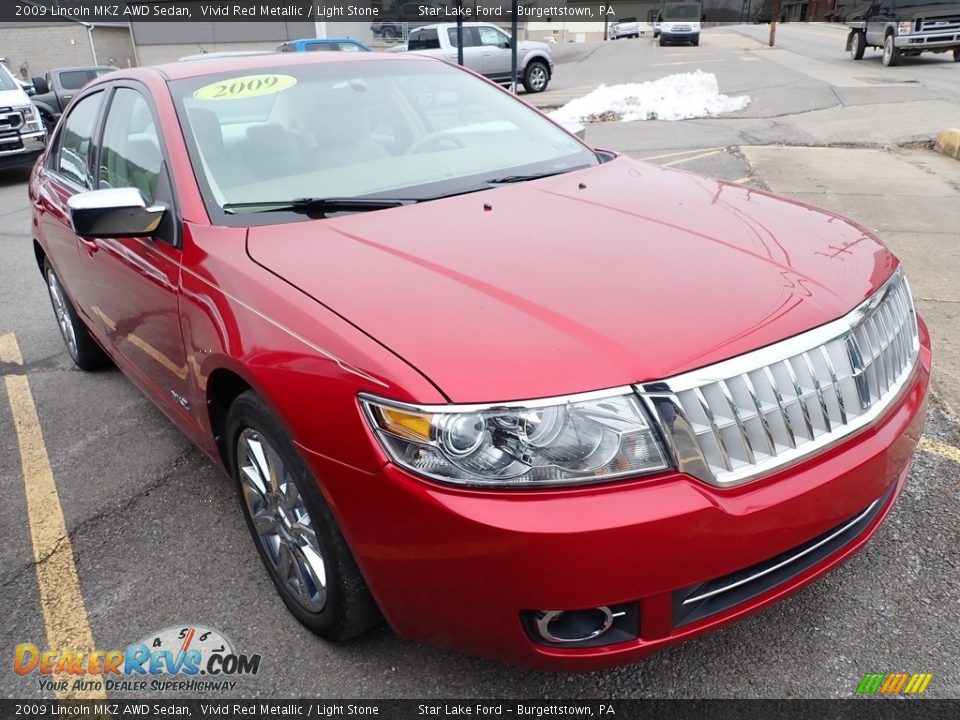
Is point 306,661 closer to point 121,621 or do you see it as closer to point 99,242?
point 121,621

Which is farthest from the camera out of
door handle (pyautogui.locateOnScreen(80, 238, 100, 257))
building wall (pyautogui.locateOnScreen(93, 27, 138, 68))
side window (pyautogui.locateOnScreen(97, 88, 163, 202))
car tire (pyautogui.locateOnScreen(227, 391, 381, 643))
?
building wall (pyautogui.locateOnScreen(93, 27, 138, 68))

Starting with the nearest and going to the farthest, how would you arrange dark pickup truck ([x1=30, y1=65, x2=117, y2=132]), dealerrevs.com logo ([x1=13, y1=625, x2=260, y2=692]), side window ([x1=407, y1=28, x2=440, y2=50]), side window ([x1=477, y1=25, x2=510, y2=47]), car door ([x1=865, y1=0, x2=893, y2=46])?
1. dealerrevs.com logo ([x1=13, y1=625, x2=260, y2=692])
2. dark pickup truck ([x1=30, y1=65, x2=117, y2=132])
3. car door ([x1=865, y1=0, x2=893, y2=46])
4. side window ([x1=407, y1=28, x2=440, y2=50])
5. side window ([x1=477, y1=25, x2=510, y2=47])

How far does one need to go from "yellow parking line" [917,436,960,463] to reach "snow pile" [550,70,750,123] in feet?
35.4

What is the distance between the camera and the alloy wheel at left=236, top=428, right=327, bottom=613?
7.21 ft

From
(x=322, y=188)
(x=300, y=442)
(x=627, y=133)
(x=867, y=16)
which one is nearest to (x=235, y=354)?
(x=300, y=442)

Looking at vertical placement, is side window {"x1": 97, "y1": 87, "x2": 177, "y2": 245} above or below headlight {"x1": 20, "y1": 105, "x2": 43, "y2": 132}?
above

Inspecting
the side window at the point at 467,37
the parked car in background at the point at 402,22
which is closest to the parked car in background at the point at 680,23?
the parked car in background at the point at 402,22

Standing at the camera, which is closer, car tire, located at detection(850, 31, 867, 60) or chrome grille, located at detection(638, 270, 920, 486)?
chrome grille, located at detection(638, 270, 920, 486)

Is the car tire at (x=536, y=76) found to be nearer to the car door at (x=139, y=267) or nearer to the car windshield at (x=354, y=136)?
the car windshield at (x=354, y=136)

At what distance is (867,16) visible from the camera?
789 inches

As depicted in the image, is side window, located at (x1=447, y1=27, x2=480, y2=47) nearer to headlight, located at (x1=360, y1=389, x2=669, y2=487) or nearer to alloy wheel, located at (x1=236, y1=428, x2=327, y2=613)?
alloy wheel, located at (x1=236, y1=428, x2=327, y2=613)

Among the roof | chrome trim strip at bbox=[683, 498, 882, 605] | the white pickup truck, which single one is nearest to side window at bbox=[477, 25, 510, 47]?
the white pickup truck

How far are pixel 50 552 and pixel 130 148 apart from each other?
161 cm

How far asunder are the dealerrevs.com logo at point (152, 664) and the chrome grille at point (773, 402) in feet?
4.85
